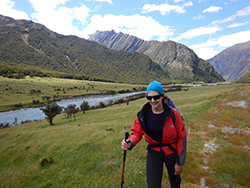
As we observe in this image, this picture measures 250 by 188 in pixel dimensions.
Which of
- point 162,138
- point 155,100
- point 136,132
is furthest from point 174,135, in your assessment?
point 136,132

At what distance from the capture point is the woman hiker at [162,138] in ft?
13.4

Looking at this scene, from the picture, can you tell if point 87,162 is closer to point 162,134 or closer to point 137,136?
point 137,136

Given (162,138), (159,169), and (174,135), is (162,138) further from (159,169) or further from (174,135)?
(159,169)

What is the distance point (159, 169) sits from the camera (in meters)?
4.36

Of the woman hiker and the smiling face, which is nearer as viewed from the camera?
the woman hiker

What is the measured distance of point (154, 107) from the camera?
443 centimetres

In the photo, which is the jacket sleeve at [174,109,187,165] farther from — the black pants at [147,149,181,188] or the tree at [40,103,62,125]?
the tree at [40,103,62,125]

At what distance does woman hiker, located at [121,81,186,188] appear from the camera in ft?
13.4

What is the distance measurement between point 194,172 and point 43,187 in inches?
457

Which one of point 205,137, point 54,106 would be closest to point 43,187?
point 205,137

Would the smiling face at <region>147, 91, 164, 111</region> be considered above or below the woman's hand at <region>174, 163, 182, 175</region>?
above

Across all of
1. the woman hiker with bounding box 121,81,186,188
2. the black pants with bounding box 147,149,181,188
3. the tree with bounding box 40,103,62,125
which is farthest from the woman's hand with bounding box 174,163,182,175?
the tree with bounding box 40,103,62,125

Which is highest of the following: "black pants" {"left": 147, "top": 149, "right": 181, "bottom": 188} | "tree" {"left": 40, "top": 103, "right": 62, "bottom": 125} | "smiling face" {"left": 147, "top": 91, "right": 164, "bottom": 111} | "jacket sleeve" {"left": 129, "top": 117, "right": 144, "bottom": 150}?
"smiling face" {"left": 147, "top": 91, "right": 164, "bottom": 111}

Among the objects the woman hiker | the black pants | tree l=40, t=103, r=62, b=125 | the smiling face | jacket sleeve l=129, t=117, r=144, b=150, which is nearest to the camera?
the woman hiker
